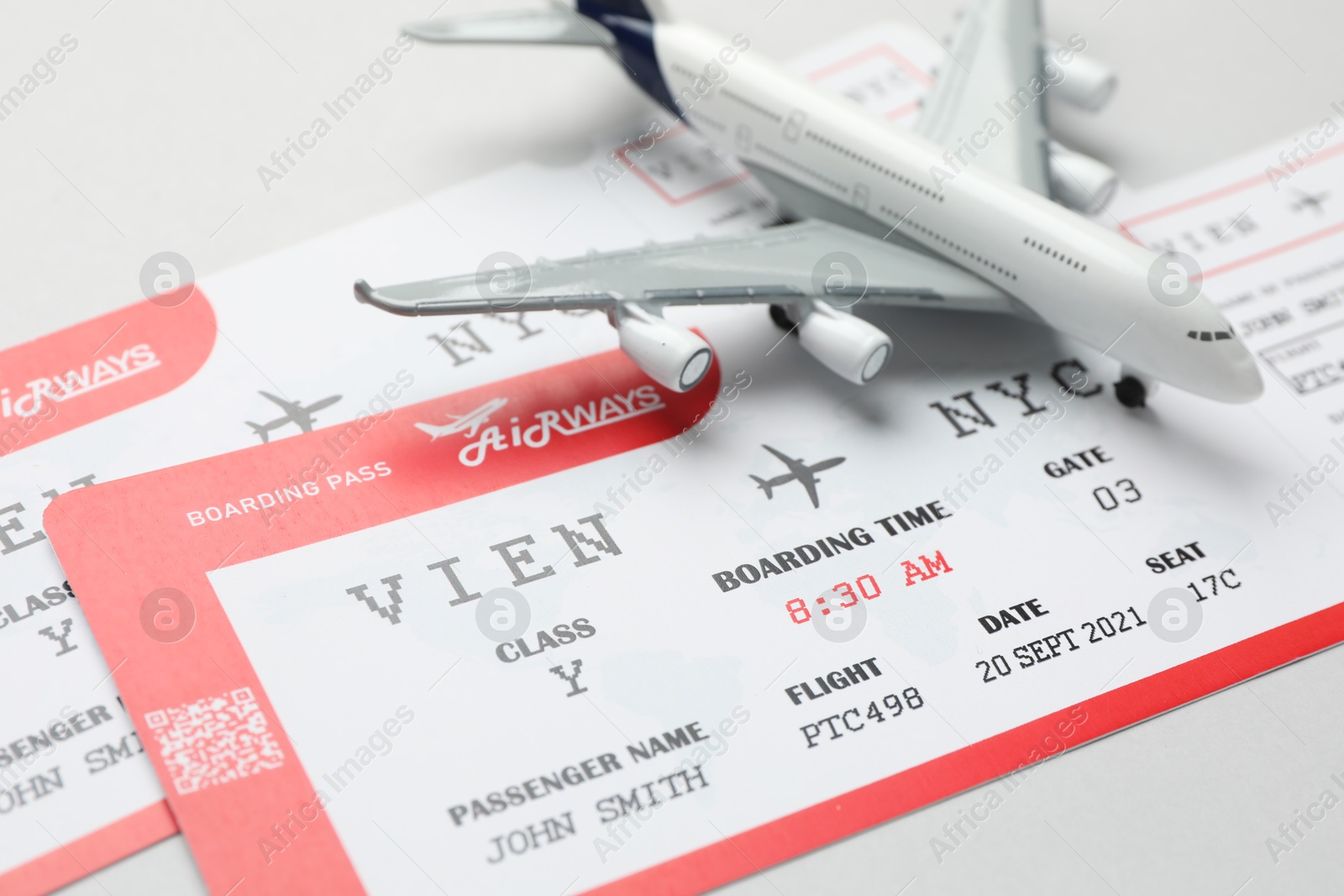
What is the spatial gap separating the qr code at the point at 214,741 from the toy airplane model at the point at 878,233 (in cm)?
265

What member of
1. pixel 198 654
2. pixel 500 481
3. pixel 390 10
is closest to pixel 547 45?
pixel 390 10

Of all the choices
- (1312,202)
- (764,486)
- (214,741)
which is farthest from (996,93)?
(214,741)

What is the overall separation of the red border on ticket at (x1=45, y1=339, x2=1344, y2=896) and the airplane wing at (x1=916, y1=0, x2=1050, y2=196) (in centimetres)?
315

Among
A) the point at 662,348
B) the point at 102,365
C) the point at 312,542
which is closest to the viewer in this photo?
the point at 312,542

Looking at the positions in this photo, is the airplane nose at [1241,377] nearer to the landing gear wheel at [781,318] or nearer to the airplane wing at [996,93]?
the airplane wing at [996,93]

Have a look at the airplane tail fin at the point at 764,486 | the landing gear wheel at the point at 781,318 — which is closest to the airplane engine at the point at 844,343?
the landing gear wheel at the point at 781,318

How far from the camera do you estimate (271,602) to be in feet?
23.9

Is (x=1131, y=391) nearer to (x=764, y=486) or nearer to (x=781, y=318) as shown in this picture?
(x=781, y=318)

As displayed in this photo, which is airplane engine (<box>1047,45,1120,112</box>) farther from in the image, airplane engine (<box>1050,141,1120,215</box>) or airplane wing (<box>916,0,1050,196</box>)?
airplane engine (<box>1050,141,1120,215</box>)

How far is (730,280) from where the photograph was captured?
8.41 meters

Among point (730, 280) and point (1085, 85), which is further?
point (1085, 85)

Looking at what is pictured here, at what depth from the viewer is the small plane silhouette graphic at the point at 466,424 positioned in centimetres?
827

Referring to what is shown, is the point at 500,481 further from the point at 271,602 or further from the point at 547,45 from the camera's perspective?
the point at 547,45

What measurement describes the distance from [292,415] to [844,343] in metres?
3.99
